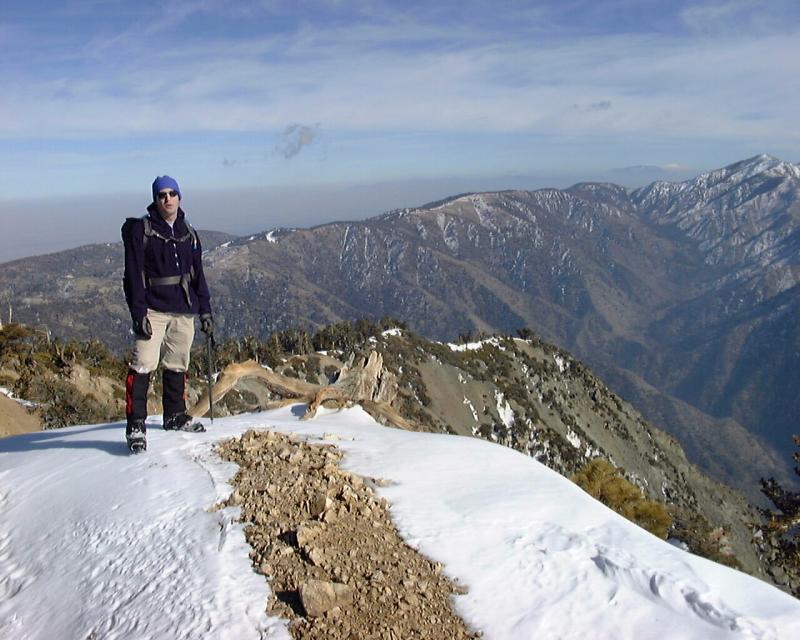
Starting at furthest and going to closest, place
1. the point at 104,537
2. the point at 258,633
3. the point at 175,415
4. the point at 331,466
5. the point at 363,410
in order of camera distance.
→ the point at 363,410 → the point at 175,415 → the point at 331,466 → the point at 104,537 → the point at 258,633

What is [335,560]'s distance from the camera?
15.6ft

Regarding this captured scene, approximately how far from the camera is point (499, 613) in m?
4.31

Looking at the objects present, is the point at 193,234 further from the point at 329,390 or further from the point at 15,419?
the point at 15,419

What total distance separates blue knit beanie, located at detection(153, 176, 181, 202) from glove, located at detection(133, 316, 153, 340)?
1.47 meters

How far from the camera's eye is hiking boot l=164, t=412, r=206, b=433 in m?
8.52

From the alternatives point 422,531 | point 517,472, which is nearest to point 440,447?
point 517,472

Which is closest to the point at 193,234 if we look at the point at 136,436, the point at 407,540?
the point at 136,436

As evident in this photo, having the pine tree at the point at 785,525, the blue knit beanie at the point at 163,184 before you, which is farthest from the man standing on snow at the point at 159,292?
the pine tree at the point at 785,525

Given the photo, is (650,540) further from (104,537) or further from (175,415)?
(175,415)

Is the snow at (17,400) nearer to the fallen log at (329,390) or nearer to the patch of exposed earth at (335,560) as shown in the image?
the fallen log at (329,390)

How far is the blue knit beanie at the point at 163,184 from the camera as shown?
7.38 m

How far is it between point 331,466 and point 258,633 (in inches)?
107

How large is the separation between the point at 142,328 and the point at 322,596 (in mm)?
4503

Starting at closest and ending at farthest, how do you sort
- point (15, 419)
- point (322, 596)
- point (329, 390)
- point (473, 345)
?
point (322, 596)
point (329, 390)
point (15, 419)
point (473, 345)
